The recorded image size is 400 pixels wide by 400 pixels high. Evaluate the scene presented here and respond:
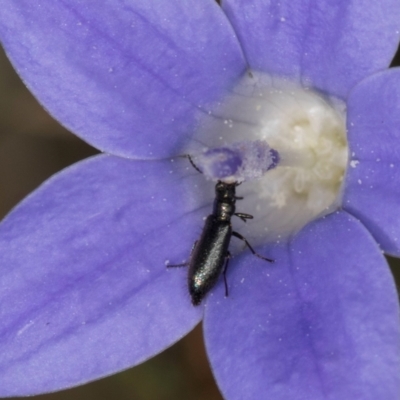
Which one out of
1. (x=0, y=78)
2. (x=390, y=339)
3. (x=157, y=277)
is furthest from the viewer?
(x=0, y=78)

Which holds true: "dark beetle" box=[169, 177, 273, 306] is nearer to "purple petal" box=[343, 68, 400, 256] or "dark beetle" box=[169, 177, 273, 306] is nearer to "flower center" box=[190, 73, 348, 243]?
"flower center" box=[190, 73, 348, 243]

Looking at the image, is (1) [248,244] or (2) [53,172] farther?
(2) [53,172]

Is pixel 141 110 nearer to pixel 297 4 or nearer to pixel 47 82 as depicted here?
pixel 47 82

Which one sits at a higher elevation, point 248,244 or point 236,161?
point 236,161

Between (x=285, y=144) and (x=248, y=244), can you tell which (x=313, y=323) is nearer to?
(x=248, y=244)

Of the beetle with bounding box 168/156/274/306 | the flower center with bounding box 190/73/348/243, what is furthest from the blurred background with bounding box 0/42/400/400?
the beetle with bounding box 168/156/274/306

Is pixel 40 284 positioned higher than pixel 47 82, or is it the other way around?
pixel 47 82

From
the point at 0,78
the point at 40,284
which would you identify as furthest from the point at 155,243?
the point at 0,78

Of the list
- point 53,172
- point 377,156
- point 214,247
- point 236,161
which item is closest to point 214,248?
point 214,247
